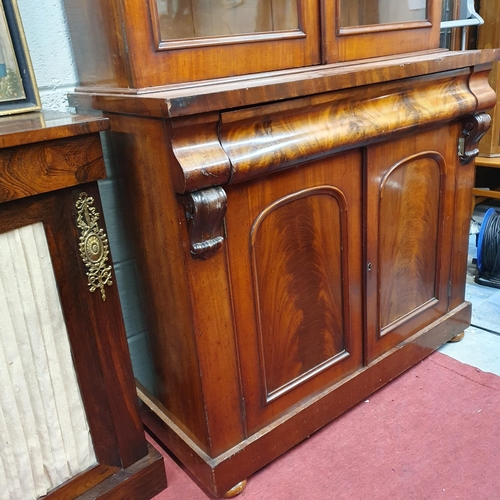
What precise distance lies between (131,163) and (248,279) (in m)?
0.38

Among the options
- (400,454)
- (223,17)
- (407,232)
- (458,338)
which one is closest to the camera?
(223,17)

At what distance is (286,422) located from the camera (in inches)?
53.4

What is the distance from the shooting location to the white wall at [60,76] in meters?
1.25

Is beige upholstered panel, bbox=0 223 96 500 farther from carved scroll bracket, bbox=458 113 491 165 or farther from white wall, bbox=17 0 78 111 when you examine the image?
carved scroll bracket, bbox=458 113 491 165

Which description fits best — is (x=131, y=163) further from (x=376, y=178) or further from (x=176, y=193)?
(x=376, y=178)

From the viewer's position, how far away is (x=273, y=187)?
1.18 metres

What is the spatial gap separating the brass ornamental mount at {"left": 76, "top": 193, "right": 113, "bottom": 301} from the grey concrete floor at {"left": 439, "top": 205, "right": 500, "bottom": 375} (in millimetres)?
1257

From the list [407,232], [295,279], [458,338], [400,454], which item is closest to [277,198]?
[295,279]

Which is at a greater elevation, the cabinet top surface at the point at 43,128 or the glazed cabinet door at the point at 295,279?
the cabinet top surface at the point at 43,128

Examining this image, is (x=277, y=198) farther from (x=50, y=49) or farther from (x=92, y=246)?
(x=50, y=49)

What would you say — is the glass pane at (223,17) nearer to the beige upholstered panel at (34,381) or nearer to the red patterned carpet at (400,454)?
the beige upholstered panel at (34,381)

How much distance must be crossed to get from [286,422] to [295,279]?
39 centimetres

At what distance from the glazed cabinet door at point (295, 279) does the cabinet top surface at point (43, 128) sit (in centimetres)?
31

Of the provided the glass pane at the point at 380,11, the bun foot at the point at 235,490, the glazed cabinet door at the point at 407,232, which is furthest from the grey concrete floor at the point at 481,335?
the glass pane at the point at 380,11
